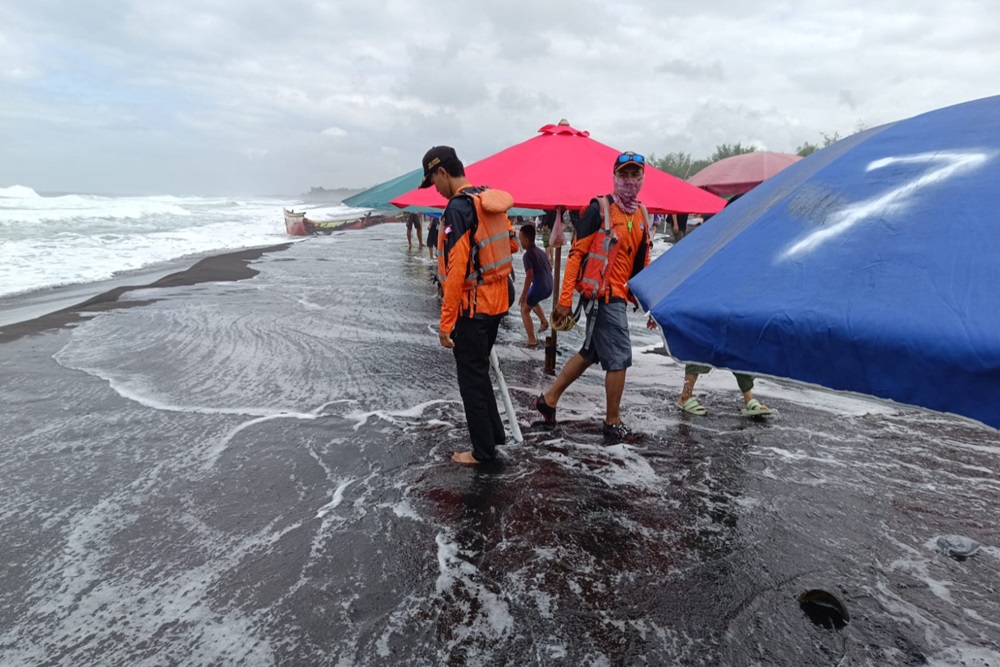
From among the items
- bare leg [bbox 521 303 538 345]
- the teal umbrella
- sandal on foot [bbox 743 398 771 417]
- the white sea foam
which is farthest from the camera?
the white sea foam

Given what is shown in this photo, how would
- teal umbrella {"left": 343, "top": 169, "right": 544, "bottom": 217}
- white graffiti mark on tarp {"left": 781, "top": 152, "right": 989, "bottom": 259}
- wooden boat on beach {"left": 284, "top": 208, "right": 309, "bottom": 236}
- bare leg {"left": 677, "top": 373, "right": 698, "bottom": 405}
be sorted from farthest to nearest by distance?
wooden boat on beach {"left": 284, "top": 208, "right": 309, "bottom": 236}, teal umbrella {"left": 343, "top": 169, "right": 544, "bottom": 217}, bare leg {"left": 677, "top": 373, "right": 698, "bottom": 405}, white graffiti mark on tarp {"left": 781, "top": 152, "right": 989, "bottom": 259}

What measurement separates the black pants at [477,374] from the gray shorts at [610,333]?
84cm

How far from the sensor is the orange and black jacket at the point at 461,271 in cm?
361

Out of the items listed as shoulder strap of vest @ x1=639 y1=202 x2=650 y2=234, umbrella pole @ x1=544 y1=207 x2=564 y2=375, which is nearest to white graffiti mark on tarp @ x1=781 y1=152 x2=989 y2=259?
shoulder strap of vest @ x1=639 y1=202 x2=650 y2=234

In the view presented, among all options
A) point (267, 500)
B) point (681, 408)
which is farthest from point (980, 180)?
point (681, 408)

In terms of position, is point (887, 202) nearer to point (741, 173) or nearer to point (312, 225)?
point (741, 173)

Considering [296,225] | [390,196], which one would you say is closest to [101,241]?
[296,225]

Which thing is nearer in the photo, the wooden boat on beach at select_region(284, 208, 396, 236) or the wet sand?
the wet sand

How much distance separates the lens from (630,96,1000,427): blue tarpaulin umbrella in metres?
1.18

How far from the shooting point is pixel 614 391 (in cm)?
451

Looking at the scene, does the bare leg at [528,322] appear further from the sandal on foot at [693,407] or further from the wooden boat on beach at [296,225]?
the wooden boat on beach at [296,225]

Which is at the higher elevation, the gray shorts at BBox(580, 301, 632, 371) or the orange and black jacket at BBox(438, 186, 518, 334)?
the orange and black jacket at BBox(438, 186, 518, 334)

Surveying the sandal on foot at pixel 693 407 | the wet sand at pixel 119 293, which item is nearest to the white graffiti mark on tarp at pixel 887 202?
the sandal on foot at pixel 693 407

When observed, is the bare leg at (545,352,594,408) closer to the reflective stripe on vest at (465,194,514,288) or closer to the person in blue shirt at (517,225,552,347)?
the reflective stripe on vest at (465,194,514,288)
